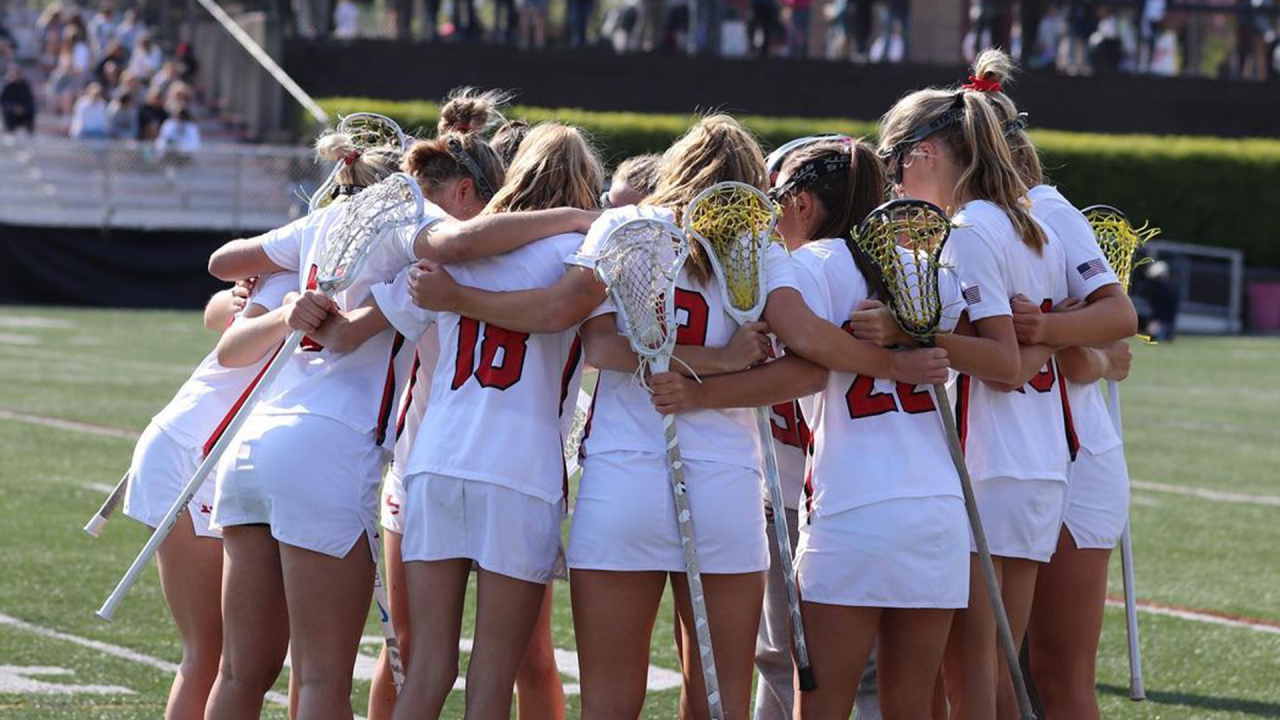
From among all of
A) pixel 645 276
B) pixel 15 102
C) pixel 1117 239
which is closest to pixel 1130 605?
pixel 1117 239

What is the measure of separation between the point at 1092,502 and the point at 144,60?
25239mm

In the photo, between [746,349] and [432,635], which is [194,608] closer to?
[432,635]

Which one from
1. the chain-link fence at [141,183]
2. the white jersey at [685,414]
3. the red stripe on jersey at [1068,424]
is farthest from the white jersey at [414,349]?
the chain-link fence at [141,183]

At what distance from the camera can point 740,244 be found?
4.37 meters

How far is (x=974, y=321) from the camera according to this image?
15.1 feet

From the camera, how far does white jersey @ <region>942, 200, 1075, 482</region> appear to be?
461 centimetres

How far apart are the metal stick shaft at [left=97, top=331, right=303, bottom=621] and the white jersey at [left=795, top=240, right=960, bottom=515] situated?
4.20 ft

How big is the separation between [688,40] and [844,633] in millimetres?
27109

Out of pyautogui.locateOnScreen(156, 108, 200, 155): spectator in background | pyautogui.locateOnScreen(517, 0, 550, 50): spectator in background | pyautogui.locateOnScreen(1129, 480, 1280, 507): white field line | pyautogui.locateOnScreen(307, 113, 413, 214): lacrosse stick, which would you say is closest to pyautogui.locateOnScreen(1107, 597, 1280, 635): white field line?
pyautogui.locateOnScreen(1129, 480, 1280, 507): white field line

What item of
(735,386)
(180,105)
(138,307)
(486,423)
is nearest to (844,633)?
(735,386)

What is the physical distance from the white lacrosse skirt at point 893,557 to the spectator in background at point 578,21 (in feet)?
87.8

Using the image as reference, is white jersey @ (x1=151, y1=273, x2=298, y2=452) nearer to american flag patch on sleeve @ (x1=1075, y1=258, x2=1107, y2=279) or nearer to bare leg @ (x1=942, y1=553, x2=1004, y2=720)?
bare leg @ (x1=942, y1=553, x2=1004, y2=720)

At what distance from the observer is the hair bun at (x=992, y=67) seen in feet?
17.1

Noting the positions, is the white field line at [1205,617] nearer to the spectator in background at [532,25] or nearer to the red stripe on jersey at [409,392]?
the red stripe on jersey at [409,392]
